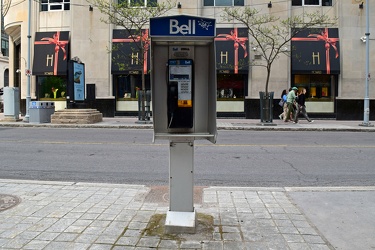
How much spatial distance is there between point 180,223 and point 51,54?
895 inches

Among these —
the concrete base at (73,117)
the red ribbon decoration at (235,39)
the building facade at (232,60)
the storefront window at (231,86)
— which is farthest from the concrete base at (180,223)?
the storefront window at (231,86)

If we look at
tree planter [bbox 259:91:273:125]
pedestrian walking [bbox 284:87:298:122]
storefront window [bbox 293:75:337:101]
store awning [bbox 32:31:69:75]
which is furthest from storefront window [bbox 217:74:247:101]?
store awning [bbox 32:31:69:75]

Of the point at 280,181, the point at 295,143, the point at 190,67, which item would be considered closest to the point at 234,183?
the point at 280,181

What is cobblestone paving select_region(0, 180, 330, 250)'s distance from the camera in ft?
12.7

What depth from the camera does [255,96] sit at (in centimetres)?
2291

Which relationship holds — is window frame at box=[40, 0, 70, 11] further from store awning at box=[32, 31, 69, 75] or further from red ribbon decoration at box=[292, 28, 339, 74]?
red ribbon decoration at box=[292, 28, 339, 74]

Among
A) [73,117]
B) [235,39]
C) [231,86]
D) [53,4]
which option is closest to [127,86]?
[73,117]

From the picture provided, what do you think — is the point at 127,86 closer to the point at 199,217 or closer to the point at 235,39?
the point at 235,39

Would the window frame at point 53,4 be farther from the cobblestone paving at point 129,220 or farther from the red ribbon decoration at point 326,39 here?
the cobblestone paving at point 129,220

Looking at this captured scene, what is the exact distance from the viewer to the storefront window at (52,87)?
24.8 m

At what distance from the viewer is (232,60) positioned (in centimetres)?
2262

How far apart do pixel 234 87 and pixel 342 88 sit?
6692 mm

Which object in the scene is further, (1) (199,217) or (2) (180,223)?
(1) (199,217)

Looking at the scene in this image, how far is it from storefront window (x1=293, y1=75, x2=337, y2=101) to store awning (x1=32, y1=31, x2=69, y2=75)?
50.0ft
